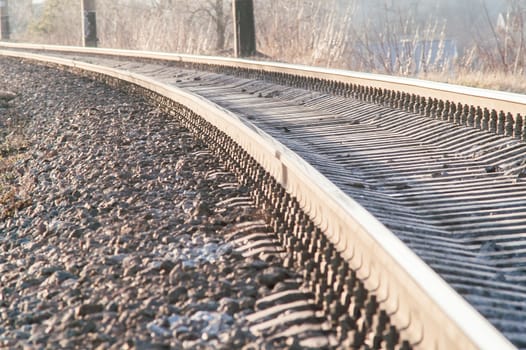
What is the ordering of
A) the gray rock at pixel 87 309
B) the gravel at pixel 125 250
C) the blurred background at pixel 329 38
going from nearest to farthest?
1. the gravel at pixel 125 250
2. the gray rock at pixel 87 309
3. the blurred background at pixel 329 38

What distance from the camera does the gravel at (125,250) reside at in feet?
10.7

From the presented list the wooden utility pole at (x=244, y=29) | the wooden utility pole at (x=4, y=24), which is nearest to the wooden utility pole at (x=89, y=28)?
the wooden utility pole at (x=244, y=29)

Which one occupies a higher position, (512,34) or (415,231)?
(512,34)

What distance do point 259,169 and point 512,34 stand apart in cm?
795

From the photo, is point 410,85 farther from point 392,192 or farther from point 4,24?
point 4,24

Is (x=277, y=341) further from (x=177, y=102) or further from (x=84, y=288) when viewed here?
(x=177, y=102)

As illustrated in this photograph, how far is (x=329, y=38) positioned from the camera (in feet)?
52.2

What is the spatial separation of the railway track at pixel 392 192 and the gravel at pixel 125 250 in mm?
317

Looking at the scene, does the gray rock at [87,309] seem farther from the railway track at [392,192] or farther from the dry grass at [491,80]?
the dry grass at [491,80]

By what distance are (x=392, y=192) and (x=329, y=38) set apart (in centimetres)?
1116

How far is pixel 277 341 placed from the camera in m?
3.03

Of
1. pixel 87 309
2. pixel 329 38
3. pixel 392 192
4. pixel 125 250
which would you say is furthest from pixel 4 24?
pixel 87 309

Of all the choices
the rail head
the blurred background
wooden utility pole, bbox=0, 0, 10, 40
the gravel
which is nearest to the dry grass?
the blurred background

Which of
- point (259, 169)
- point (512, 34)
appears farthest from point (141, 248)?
point (512, 34)
